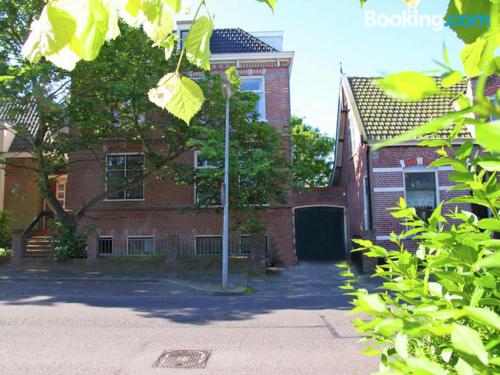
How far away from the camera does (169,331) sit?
6.85 m

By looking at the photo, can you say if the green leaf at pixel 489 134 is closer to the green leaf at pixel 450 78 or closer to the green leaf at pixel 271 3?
the green leaf at pixel 450 78

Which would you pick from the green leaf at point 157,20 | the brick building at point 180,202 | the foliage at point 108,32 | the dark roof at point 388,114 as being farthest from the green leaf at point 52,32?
the brick building at point 180,202

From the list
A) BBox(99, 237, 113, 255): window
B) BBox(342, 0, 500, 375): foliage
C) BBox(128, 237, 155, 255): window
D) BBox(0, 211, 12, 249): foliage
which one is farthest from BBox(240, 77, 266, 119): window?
BBox(342, 0, 500, 375): foliage

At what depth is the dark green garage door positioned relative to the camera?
61.8 feet

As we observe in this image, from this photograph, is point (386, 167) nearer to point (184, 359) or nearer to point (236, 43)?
point (236, 43)

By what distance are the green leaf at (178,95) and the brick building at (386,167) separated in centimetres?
1361

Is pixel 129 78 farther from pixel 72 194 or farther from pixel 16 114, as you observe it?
pixel 72 194

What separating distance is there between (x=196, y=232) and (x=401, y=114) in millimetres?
9581

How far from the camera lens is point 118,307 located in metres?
8.75

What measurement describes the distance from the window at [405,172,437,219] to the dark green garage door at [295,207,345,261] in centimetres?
410

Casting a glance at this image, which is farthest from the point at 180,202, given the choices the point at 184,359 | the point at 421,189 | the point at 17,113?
the point at 184,359

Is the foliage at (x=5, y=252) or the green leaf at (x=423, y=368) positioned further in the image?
the foliage at (x=5, y=252)

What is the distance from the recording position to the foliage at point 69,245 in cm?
1443

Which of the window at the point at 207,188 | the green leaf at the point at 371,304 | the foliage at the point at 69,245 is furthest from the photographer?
the foliage at the point at 69,245
